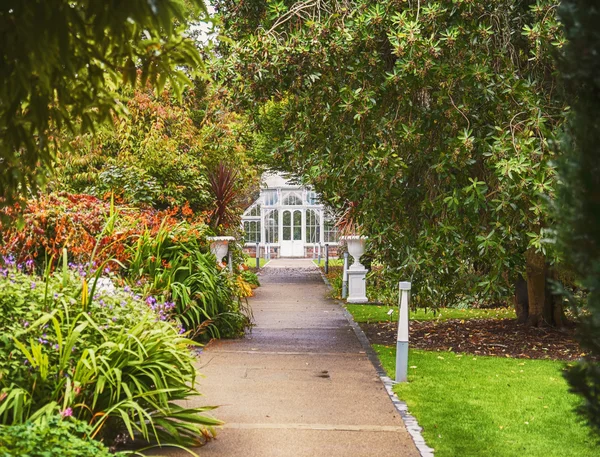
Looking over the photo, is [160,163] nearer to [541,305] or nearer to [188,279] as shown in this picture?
[188,279]

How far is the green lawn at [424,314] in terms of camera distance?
629 inches

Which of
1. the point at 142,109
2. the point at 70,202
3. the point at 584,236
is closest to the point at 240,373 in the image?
the point at 70,202

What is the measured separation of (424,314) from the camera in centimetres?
1705

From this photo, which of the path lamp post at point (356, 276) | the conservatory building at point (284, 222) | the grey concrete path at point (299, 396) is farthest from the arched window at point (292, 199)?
the grey concrete path at point (299, 396)

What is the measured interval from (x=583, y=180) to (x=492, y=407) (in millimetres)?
5372

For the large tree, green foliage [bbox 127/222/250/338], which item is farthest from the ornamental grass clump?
the large tree

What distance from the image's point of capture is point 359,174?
34.2ft

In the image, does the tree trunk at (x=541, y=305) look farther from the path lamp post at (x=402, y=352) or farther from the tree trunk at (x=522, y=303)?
the path lamp post at (x=402, y=352)

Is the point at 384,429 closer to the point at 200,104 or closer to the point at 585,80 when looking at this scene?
the point at 585,80

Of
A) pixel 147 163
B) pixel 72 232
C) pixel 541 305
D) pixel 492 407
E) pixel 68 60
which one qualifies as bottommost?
pixel 492 407

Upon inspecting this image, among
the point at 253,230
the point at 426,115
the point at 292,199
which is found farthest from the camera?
the point at 253,230

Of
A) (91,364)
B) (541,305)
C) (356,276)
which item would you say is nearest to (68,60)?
(91,364)

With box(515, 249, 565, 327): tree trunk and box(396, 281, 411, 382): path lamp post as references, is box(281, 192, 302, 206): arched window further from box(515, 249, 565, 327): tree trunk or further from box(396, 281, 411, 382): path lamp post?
box(396, 281, 411, 382): path lamp post

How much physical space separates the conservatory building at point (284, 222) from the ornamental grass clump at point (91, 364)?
125ft
